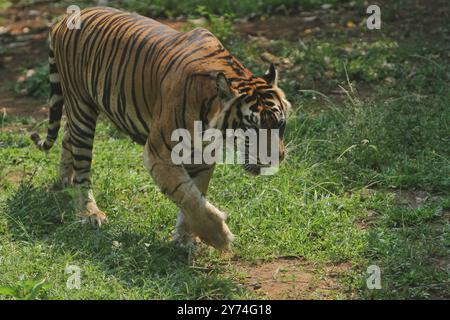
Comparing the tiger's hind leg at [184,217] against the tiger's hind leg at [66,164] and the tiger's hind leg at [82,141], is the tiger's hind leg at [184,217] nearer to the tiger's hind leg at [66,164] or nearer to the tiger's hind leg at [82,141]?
the tiger's hind leg at [82,141]

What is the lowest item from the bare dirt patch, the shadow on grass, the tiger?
the bare dirt patch

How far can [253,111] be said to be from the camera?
17.6ft

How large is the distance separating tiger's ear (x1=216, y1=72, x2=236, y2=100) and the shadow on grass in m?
1.08

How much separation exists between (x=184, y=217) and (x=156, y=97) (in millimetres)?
818

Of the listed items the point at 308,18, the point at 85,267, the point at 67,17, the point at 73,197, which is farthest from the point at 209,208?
the point at 308,18

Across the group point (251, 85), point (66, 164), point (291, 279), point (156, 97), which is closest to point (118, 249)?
point (156, 97)

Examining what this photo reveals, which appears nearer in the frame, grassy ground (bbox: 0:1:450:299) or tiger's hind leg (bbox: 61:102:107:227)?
grassy ground (bbox: 0:1:450:299)

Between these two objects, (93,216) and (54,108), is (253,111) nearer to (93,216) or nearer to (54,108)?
(93,216)

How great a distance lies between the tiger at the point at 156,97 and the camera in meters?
5.47

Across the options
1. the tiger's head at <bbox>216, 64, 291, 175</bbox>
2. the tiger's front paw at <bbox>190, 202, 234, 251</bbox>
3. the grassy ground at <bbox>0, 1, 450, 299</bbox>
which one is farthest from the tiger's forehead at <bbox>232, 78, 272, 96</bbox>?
the grassy ground at <bbox>0, 1, 450, 299</bbox>

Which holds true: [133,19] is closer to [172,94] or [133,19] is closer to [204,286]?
[172,94]

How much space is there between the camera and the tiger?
17.9 feet

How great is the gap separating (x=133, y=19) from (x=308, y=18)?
4382 millimetres

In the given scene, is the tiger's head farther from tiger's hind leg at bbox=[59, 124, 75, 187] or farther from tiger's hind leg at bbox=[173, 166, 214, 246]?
tiger's hind leg at bbox=[59, 124, 75, 187]
